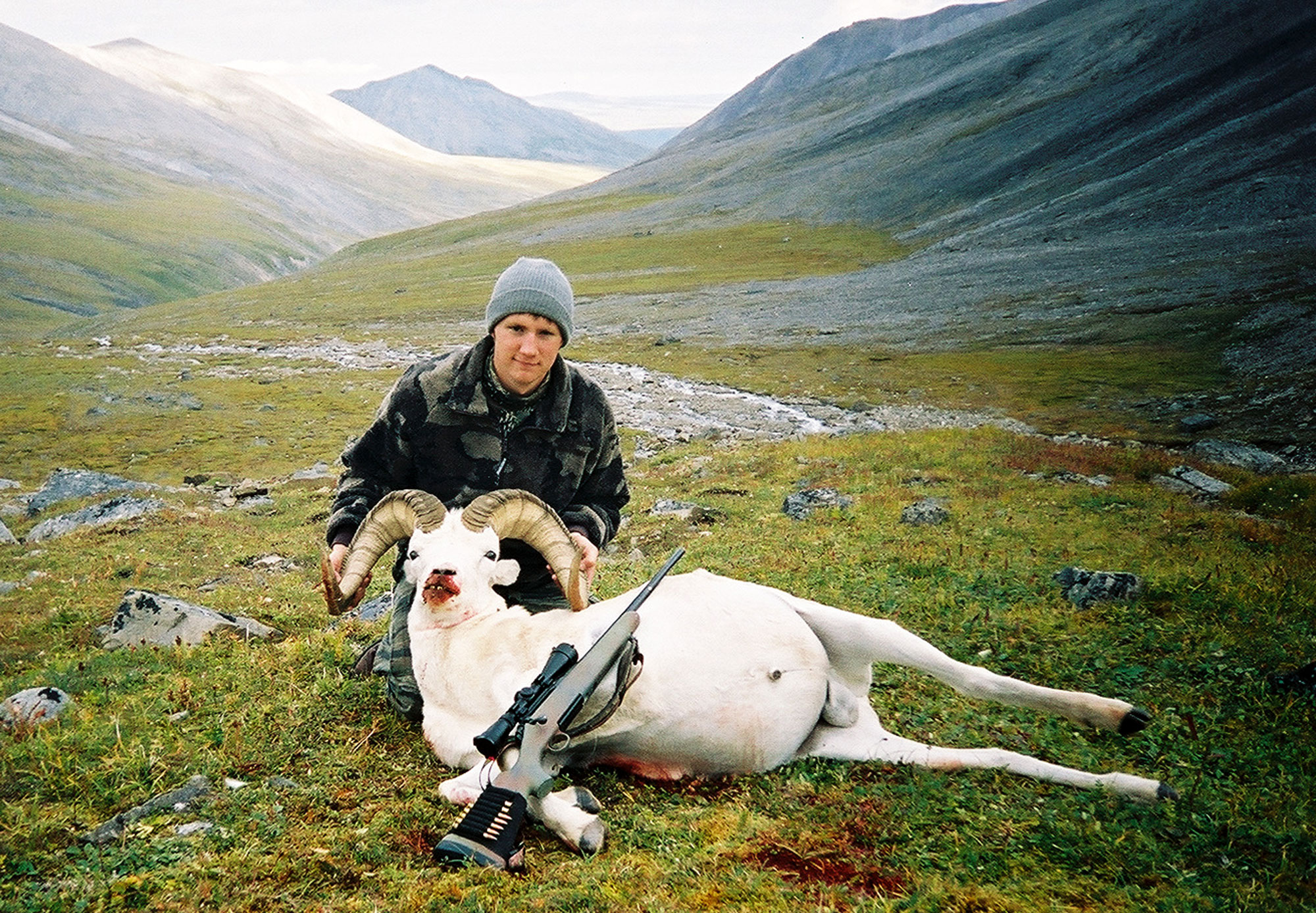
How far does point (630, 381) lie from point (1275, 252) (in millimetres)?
39824

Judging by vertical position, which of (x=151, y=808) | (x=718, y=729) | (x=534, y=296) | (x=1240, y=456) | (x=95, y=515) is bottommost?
(x=95, y=515)

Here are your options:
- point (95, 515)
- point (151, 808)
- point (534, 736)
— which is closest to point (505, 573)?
point (534, 736)

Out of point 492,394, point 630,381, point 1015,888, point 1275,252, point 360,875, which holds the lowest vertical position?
point 630,381

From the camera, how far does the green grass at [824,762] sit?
13.9 ft

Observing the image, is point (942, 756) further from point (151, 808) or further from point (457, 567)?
point (151, 808)

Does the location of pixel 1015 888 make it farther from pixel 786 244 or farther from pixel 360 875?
pixel 786 244

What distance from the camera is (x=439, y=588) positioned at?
20.1 ft

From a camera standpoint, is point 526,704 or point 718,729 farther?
point 718,729

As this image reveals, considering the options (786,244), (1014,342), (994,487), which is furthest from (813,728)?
(786,244)

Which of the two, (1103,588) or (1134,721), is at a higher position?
(1134,721)

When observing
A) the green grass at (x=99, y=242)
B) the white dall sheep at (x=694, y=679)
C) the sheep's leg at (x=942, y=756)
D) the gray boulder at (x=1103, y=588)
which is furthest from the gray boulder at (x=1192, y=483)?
the green grass at (x=99, y=242)

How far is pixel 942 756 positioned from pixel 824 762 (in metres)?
0.76

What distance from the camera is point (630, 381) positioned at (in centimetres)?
4100

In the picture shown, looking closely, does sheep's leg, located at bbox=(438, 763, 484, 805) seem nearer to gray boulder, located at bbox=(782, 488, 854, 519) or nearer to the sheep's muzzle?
the sheep's muzzle
